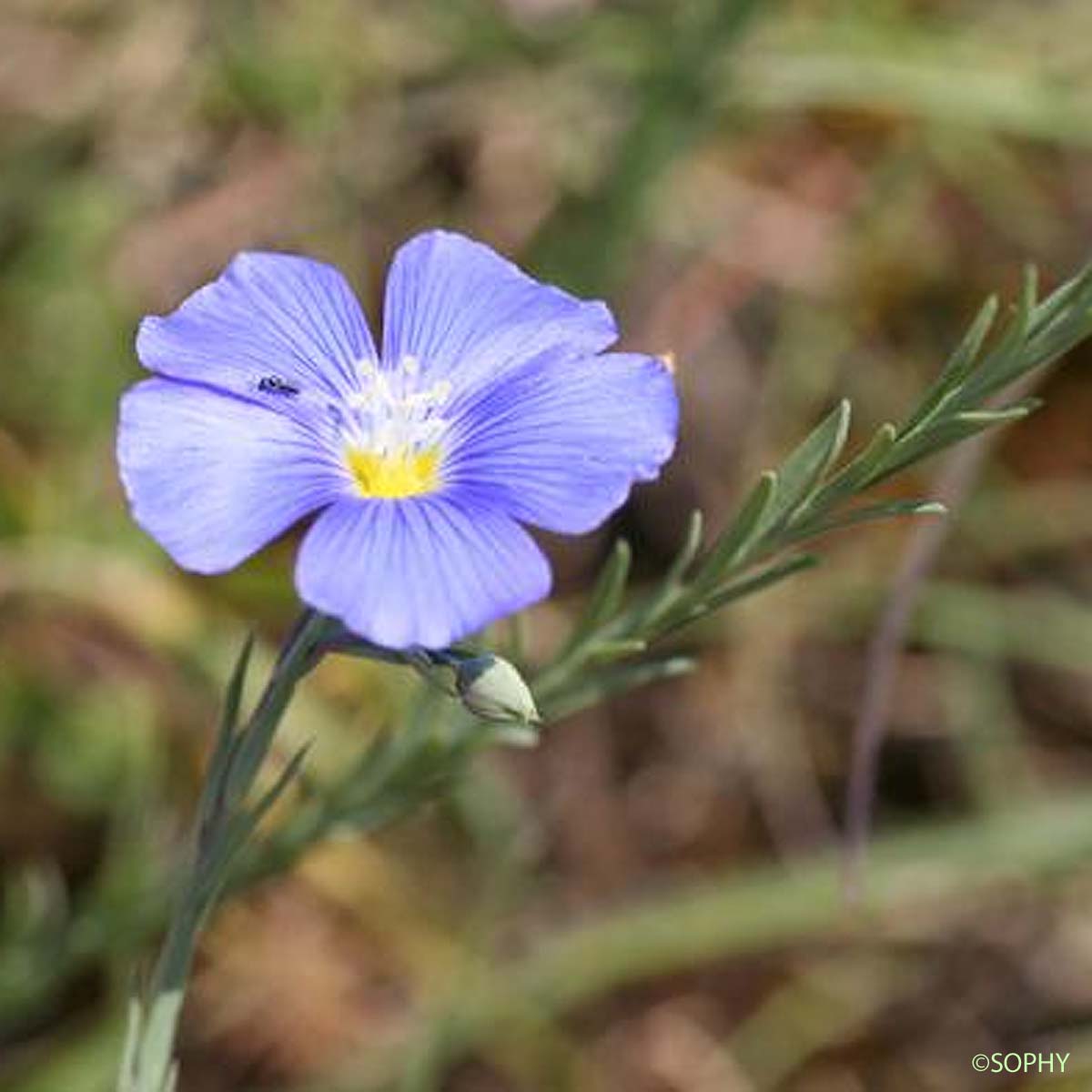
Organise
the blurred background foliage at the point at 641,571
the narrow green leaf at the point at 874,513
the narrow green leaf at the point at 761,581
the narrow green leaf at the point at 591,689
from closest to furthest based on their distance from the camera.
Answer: the narrow green leaf at the point at 874,513
the narrow green leaf at the point at 761,581
the narrow green leaf at the point at 591,689
the blurred background foliage at the point at 641,571

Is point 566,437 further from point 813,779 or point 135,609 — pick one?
point 813,779

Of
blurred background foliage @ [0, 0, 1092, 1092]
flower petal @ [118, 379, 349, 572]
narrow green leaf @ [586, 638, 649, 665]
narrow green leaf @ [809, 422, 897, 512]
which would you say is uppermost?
flower petal @ [118, 379, 349, 572]

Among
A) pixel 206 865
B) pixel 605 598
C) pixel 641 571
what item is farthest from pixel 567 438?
pixel 641 571

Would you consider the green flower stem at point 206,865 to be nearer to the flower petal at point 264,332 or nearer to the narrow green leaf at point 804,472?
the flower petal at point 264,332

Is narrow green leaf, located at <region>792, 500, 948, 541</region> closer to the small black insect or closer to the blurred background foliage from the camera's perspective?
the small black insect

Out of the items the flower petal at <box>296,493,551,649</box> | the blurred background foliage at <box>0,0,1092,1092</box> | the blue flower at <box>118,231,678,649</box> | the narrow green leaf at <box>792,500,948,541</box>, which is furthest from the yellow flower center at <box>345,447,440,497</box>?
the blurred background foliage at <box>0,0,1092,1092</box>

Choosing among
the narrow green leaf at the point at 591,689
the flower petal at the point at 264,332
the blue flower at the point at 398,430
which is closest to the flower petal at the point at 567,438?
the blue flower at the point at 398,430

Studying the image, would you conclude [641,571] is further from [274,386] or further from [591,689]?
[274,386]

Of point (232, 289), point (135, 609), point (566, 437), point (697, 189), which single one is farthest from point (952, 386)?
point (697, 189)
